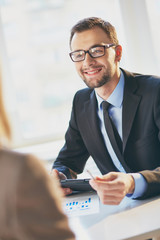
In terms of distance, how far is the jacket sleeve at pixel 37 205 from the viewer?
2.26 feet

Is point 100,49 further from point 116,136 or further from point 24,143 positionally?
point 24,143

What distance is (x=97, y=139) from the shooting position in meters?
2.00

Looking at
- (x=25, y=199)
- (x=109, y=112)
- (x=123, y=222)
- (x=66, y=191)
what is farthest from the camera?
(x=109, y=112)

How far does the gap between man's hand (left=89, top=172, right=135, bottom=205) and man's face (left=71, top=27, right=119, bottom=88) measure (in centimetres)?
78

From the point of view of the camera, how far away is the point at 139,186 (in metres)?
1.46

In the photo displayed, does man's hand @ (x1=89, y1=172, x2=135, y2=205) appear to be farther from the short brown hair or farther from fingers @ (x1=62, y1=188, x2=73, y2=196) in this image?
the short brown hair

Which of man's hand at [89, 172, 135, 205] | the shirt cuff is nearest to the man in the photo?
the shirt cuff

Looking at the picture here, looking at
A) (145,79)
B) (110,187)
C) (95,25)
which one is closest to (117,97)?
(145,79)

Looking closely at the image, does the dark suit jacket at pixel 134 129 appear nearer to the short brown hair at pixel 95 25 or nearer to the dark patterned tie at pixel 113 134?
the dark patterned tie at pixel 113 134

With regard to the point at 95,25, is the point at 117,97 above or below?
below

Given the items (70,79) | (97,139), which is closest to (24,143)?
(70,79)

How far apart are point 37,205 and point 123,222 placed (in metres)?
0.67

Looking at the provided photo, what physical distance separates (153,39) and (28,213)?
2.45 meters

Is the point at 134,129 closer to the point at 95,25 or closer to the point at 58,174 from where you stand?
the point at 58,174
